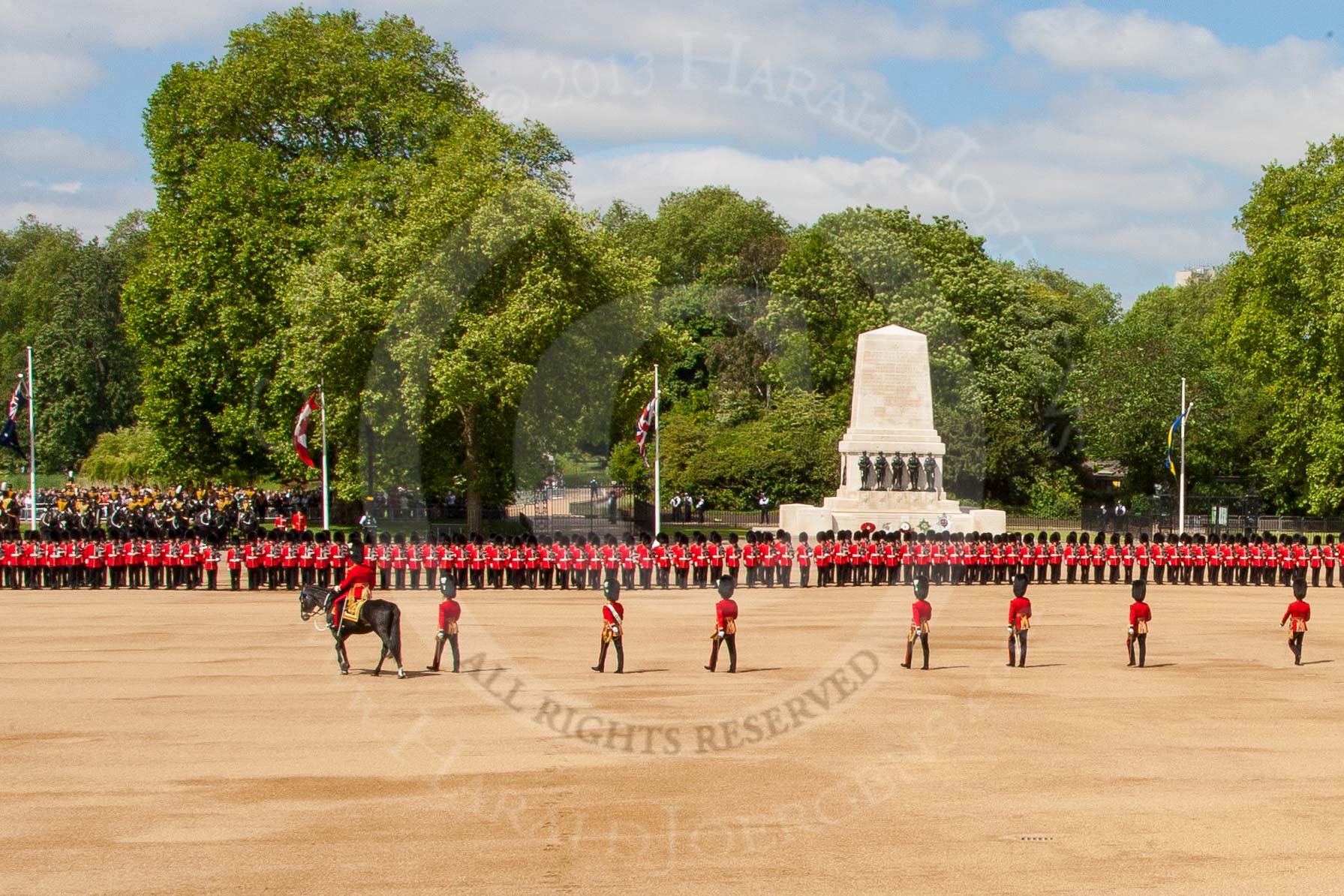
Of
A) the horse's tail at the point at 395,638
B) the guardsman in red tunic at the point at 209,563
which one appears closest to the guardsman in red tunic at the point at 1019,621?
the horse's tail at the point at 395,638

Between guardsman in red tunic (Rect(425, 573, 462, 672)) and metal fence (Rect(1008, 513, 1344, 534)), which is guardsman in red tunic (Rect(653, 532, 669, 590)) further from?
metal fence (Rect(1008, 513, 1344, 534))

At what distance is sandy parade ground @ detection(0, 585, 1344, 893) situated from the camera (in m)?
9.38

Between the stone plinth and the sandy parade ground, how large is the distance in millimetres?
17040

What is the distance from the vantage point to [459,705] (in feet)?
48.5

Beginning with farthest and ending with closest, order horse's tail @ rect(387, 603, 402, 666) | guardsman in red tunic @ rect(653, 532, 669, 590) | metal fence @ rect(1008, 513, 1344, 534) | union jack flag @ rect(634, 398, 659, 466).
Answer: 1. metal fence @ rect(1008, 513, 1344, 534)
2. union jack flag @ rect(634, 398, 659, 466)
3. guardsman in red tunic @ rect(653, 532, 669, 590)
4. horse's tail @ rect(387, 603, 402, 666)

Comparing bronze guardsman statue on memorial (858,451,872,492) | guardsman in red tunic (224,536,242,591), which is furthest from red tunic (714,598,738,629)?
bronze guardsman statue on memorial (858,451,872,492)

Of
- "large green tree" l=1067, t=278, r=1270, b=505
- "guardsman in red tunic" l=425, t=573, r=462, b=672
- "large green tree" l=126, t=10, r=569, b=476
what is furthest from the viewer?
"large green tree" l=1067, t=278, r=1270, b=505

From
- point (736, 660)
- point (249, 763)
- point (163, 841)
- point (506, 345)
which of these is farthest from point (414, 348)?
point (163, 841)

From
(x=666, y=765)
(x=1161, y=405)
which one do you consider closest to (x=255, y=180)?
(x=1161, y=405)

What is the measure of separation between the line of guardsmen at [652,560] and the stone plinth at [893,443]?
266 inches

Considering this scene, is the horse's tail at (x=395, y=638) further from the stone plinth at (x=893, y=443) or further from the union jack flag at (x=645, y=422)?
the stone plinth at (x=893, y=443)

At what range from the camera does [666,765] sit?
12.2 meters

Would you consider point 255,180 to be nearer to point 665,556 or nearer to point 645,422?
point 645,422

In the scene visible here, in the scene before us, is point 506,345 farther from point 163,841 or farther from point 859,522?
point 163,841
